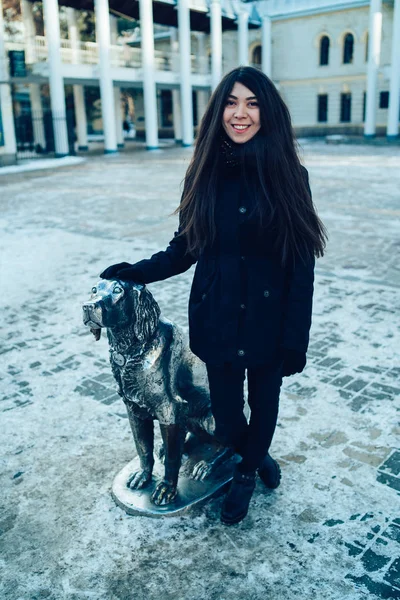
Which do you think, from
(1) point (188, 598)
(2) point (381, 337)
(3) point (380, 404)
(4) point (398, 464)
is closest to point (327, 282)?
(2) point (381, 337)

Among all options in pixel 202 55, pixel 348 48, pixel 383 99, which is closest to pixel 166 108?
pixel 202 55

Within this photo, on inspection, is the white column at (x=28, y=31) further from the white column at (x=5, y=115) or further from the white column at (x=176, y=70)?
the white column at (x=176, y=70)

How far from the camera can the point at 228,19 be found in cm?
3478

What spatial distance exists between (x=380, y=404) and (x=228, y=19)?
35.8 metres

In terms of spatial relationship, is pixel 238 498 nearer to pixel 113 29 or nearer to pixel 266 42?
pixel 113 29

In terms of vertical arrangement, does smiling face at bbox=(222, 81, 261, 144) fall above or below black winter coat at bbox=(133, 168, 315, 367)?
above

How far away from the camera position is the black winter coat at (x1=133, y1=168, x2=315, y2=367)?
2521mm

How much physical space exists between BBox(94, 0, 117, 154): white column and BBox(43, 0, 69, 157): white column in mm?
1932

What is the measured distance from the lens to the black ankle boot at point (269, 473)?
10.1 feet

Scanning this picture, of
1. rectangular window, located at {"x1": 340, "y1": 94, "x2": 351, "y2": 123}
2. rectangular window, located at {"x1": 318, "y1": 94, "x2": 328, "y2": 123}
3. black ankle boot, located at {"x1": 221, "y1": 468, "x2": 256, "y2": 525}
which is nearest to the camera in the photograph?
black ankle boot, located at {"x1": 221, "y1": 468, "x2": 256, "y2": 525}

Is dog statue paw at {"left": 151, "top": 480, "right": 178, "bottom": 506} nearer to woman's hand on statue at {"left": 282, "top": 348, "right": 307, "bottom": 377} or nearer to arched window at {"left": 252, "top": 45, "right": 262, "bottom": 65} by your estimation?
woman's hand on statue at {"left": 282, "top": 348, "right": 307, "bottom": 377}

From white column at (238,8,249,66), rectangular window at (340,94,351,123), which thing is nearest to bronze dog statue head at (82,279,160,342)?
white column at (238,8,249,66)

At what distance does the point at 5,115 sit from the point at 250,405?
78.9ft

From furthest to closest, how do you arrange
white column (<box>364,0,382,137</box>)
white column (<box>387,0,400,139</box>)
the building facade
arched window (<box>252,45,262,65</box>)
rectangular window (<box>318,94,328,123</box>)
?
arched window (<box>252,45,262,65</box>) → rectangular window (<box>318,94,328,123</box>) → white column (<box>364,0,382,137</box>) → white column (<box>387,0,400,139</box>) → the building facade
